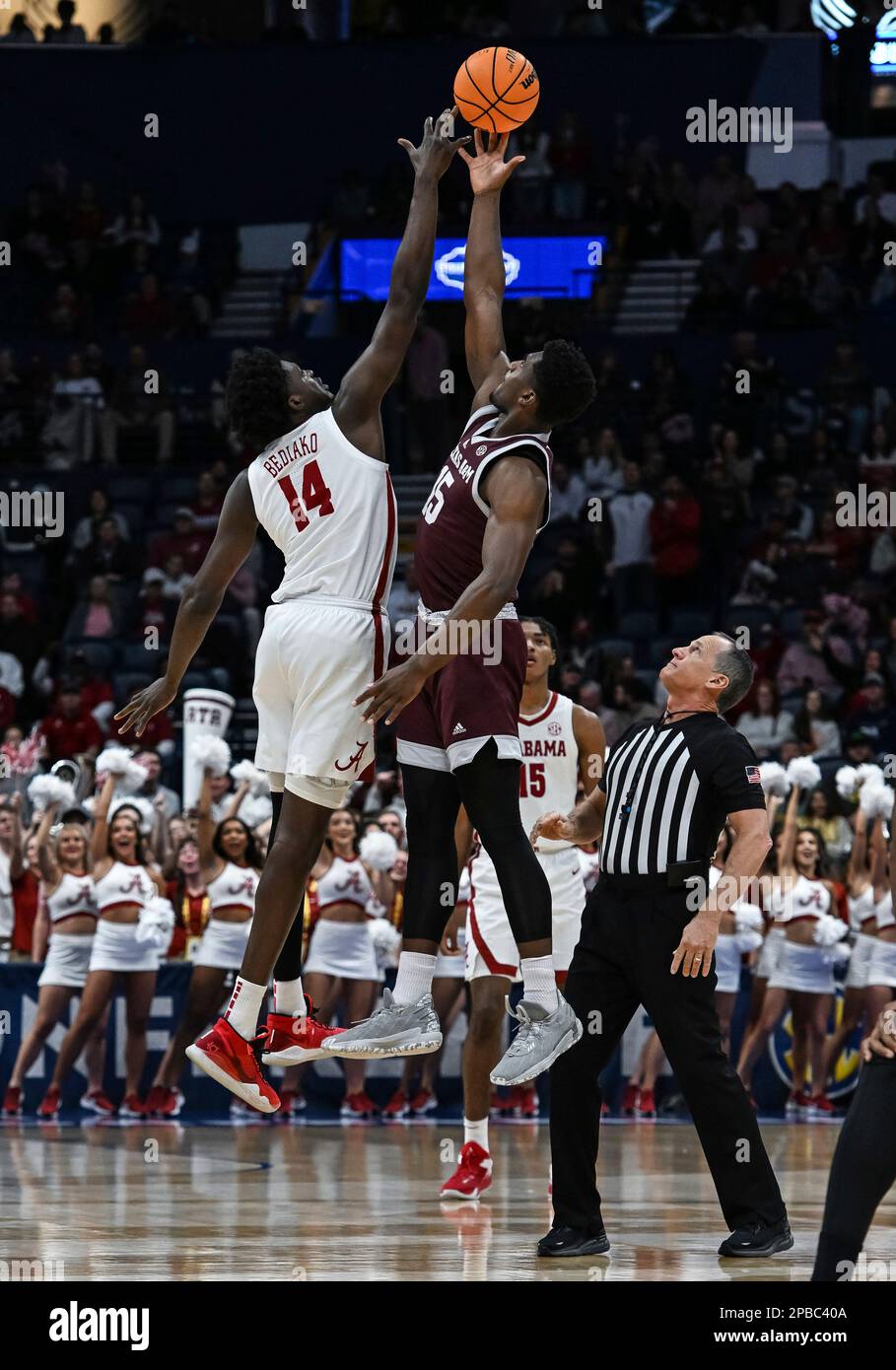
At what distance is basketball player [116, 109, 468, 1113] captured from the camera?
6156 millimetres

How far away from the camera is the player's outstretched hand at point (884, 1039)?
4.81 meters

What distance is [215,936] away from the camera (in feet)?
41.3

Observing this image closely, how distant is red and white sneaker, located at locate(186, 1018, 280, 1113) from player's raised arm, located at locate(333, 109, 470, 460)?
182cm

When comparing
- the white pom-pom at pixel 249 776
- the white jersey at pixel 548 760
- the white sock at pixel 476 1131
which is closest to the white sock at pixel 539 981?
the white sock at pixel 476 1131

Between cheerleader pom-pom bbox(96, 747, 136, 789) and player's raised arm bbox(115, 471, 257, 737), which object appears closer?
player's raised arm bbox(115, 471, 257, 737)

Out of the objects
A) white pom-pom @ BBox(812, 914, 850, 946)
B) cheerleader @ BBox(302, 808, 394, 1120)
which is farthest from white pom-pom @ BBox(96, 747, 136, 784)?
white pom-pom @ BBox(812, 914, 850, 946)

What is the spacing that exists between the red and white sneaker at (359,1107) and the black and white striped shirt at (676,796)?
20.1 feet

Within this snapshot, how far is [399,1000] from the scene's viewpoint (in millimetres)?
6383

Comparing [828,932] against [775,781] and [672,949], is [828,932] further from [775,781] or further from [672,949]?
[672,949]

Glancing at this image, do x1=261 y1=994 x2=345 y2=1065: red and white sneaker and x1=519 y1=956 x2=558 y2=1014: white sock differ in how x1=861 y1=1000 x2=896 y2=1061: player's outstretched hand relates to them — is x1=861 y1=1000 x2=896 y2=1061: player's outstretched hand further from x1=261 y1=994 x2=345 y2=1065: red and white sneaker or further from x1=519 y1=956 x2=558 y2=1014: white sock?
x1=261 y1=994 x2=345 y2=1065: red and white sneaker

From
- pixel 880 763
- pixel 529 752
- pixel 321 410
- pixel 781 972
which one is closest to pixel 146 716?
pixel 321 410

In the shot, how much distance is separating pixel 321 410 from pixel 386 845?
711 cm

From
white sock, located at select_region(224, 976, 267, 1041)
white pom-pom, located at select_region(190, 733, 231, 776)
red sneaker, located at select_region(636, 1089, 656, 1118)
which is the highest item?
white pom-pom, located at select_region(190, 733, 231, 776)

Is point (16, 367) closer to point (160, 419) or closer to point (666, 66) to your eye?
point (160, 419)
